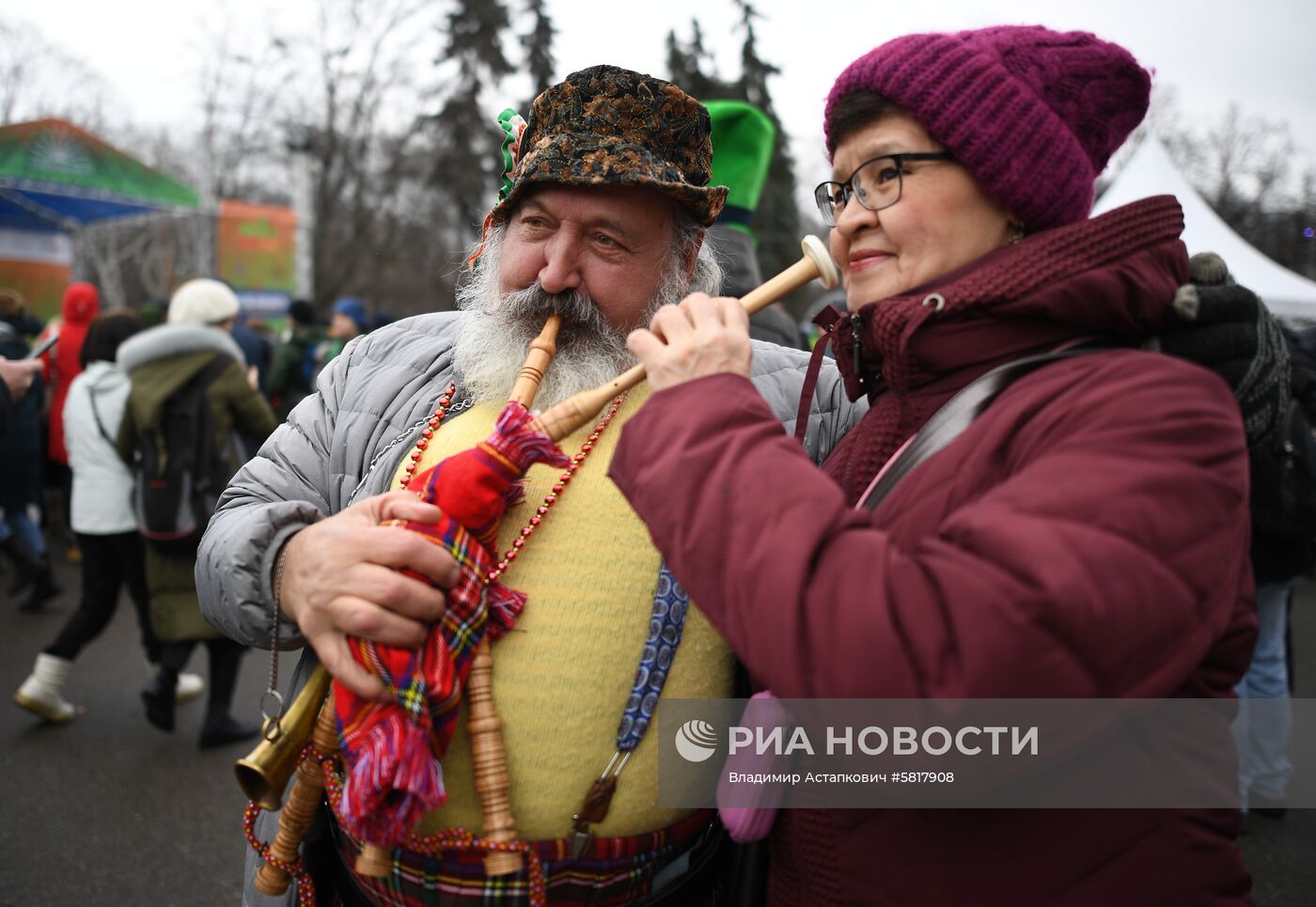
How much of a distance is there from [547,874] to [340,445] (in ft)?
2.99

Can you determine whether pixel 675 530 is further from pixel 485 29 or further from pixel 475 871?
pixel 485 29

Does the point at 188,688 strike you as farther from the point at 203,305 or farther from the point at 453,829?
the point at 453,829

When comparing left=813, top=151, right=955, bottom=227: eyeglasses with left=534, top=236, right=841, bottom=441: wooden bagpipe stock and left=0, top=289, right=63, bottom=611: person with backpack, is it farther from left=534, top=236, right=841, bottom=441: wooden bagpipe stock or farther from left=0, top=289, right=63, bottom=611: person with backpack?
left=0, top=289, right=63, bottom=611: person with backpack

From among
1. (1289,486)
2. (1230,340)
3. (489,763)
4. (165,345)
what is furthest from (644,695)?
(165,345)

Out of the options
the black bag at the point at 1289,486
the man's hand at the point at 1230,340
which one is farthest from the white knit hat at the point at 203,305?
the man's hand at the point at 1230,340

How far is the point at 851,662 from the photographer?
0.97 meters

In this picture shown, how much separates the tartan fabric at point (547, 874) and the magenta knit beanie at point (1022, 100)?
1154 millimetres

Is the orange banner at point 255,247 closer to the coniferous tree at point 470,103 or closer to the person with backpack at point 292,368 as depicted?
the coniferous tree at point 470,103

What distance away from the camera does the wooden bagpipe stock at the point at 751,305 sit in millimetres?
1379

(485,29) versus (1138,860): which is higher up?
(485,29)

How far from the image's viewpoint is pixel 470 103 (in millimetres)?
20141

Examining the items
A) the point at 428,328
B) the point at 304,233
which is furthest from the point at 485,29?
the point at 428,328

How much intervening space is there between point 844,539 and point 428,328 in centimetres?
137

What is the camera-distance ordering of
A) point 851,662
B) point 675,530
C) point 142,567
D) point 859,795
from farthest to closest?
point 142,567, point 859,795, point 675,530, point 851,662
